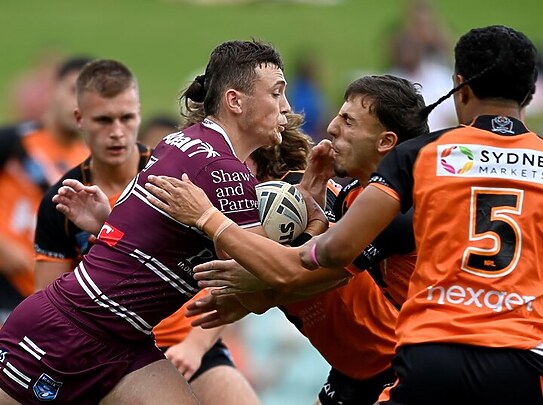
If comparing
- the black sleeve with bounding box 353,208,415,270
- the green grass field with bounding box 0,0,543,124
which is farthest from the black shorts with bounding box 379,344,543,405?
the green grass field with bounding box 0,0,543,124

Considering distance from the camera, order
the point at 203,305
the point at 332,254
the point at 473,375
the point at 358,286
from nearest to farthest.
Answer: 1. the point at 473,375
2. the point at 332,254
3. the point at 203,305
4. the point at 358,286

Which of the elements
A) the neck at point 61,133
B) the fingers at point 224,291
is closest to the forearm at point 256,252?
the fingers at point 224,291

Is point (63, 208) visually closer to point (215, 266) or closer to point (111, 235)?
point (111, 235)

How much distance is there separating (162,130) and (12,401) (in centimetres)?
451

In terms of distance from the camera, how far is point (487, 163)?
4855mm

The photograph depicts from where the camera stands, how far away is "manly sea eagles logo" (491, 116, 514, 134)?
498 cm

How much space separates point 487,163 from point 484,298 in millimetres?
547

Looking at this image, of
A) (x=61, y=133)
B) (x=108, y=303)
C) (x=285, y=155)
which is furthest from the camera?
(x=61, y=133)

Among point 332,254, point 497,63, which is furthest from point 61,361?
point 497,63

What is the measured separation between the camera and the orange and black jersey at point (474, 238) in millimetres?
4797

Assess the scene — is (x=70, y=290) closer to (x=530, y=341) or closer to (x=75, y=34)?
(x=530, y=341)

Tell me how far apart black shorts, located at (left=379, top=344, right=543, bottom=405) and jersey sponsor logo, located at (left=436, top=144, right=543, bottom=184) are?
0.70 m

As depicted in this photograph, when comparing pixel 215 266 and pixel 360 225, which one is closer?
pixel 360 225

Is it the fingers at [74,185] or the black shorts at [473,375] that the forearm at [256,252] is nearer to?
the black shorts at [473,375]
